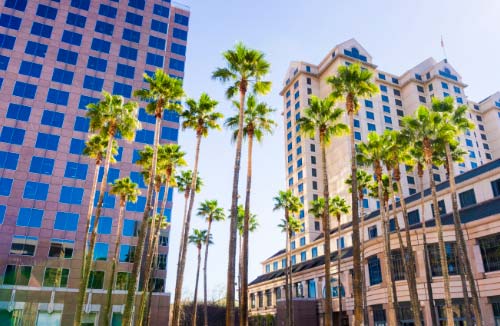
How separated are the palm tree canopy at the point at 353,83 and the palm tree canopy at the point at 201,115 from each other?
10.5 metres

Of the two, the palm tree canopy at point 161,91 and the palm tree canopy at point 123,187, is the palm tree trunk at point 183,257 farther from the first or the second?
the palm tree canopy at point 123,187

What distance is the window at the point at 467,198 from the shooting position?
138 feet

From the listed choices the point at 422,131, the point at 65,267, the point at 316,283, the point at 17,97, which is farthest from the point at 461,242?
the point at 17,97

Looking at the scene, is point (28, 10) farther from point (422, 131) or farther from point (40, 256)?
point (422, 131)

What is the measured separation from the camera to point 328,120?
29969 mm

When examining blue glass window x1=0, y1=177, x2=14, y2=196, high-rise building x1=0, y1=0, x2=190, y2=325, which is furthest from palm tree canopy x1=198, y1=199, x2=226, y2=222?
blue glass window x1=0, y1=177, x2=14, y2=196

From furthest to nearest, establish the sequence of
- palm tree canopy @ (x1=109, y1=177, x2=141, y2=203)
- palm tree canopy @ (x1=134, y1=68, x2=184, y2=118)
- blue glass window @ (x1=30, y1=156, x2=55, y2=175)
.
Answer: blue glass window @ (x1=30, y1=156, x2=55, y2=175)
palm tree canopy @ (x1=109, y1=177, x2=141, y2=203)
palm tree canopy @ (x1=134, y1=68, x2=184, y2=118)

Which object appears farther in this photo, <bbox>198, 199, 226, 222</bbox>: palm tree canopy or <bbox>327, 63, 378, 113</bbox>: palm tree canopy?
<bbox>198, 199, 226, 222</bbox>: palm tree canopy

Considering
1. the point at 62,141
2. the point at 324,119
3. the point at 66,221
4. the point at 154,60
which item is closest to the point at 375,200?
the point at 154,60

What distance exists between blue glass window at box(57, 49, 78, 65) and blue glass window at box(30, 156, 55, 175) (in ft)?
49.3

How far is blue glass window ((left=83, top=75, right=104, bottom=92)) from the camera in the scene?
53.1m

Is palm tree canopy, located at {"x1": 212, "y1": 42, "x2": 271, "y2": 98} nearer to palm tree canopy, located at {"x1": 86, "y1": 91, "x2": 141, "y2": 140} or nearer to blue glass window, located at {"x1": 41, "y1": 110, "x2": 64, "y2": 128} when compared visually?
palm tree canopy, located at {"x1": 86, "y1": 91, "x2": 141, "y2": 140}

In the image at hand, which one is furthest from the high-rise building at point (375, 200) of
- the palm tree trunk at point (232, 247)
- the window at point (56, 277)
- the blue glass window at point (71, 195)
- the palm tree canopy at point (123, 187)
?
the blue glass window at point (71, 195)

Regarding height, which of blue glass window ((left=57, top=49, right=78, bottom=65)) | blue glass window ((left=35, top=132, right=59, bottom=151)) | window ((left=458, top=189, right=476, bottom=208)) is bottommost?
A: window ((left=458, top=189, right=476, bottom=208))
